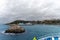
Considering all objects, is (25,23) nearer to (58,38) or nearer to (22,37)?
(58,38)

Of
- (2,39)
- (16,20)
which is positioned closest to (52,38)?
(16,20)

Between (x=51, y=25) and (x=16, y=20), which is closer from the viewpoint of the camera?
(x=16, y=20)

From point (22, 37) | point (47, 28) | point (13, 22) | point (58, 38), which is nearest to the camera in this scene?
point (58, 38)

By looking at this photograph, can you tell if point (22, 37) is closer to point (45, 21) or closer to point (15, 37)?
point (15, 37)

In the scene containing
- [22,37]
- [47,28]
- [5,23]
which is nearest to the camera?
[5,23]

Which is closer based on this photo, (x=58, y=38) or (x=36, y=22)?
(x=58, y=38)

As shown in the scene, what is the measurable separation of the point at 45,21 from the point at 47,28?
2.32 feet

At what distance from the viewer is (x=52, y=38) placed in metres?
5.75

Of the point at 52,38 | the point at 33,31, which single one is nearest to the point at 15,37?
the point at 33,31

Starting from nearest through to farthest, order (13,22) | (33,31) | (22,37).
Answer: (13,22), (33,31), (22,37)

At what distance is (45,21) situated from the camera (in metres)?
7.02

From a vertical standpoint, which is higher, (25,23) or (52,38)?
(25,23)

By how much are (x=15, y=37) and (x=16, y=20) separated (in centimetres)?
245

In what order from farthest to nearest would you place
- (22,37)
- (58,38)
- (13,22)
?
(22,37), (13,22), (58,38)
